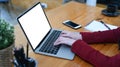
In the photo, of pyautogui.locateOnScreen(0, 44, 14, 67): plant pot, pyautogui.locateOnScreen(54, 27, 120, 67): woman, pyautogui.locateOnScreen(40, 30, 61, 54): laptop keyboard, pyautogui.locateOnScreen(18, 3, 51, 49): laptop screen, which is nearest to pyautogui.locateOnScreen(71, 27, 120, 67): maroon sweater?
pyautogui.locateOnScreen(54, 27, 120, 67): woman

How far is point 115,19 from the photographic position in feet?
6.03

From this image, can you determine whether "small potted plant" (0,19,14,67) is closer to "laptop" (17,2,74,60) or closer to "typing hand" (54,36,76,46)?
"laptop" (17,2,74,60)

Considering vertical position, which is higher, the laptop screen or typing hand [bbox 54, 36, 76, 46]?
the laptop screen

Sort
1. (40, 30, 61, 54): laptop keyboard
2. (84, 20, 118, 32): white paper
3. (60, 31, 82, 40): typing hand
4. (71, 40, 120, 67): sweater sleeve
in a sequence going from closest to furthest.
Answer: (71, 40, 120, 67): sweater sleeve, (40, 30, 61, 54): laptop keyboard, (60, 31, 82, 40): typing hand, (84, 20, 118, 32): white paper

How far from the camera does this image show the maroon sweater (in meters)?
1.09

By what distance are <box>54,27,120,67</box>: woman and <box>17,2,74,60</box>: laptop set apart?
0.15ft

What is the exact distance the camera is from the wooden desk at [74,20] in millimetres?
1151

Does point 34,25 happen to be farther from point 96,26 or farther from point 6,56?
point 96,26

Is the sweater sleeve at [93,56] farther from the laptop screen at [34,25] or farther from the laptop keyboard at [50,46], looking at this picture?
the laptop screen at [34,25]

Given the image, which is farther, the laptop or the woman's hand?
the woman's hand

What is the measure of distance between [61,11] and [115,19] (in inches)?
19.0

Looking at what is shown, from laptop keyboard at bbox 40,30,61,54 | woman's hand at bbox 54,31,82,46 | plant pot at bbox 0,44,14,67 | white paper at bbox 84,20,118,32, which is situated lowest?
white paper at bbox 84,20,118,32

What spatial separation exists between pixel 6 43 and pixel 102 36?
2.26ft

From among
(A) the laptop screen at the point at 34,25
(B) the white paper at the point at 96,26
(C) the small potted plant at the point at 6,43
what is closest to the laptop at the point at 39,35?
(A) the laptop screen at the point at 34,25
